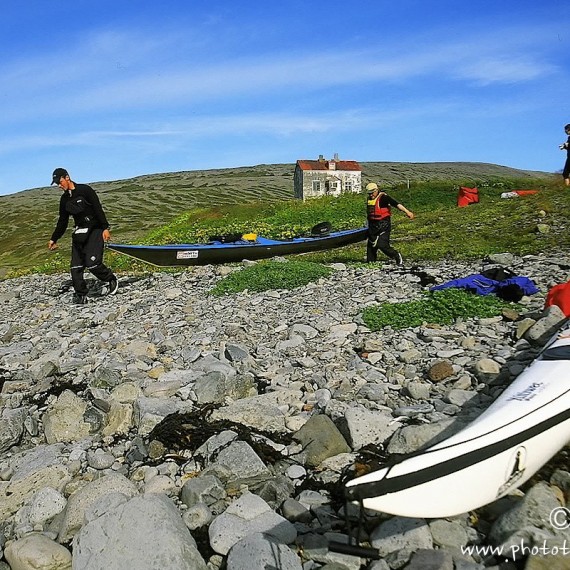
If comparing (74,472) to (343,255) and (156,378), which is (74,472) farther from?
(343,255)

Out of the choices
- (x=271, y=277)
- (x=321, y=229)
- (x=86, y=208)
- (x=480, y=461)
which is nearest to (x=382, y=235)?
(x=271, y=277)

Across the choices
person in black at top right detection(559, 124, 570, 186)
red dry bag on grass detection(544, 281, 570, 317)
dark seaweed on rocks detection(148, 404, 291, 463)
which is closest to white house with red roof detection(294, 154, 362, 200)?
person in black at top right detection(559, 124, 570, 186)

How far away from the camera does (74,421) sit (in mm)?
6926

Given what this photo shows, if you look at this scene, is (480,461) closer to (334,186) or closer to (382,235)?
(382,235)

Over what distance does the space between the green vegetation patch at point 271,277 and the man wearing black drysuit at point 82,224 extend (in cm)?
291

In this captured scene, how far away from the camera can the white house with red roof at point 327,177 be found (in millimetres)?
71412

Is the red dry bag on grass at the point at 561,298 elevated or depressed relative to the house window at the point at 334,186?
depressed

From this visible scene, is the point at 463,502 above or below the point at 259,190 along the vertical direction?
below

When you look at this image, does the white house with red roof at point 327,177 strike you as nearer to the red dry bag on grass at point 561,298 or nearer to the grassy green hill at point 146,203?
the grassy green hill at point 146,203

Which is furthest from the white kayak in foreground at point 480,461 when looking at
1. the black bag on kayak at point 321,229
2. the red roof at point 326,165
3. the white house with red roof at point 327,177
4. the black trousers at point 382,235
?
the red roof at point 326,165

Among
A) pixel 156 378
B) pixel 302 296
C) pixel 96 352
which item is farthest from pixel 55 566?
pixel 302 296

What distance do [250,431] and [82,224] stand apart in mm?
8277

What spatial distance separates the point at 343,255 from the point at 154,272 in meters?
6.04

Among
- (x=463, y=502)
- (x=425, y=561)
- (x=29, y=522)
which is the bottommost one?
(x=29, y=522)
